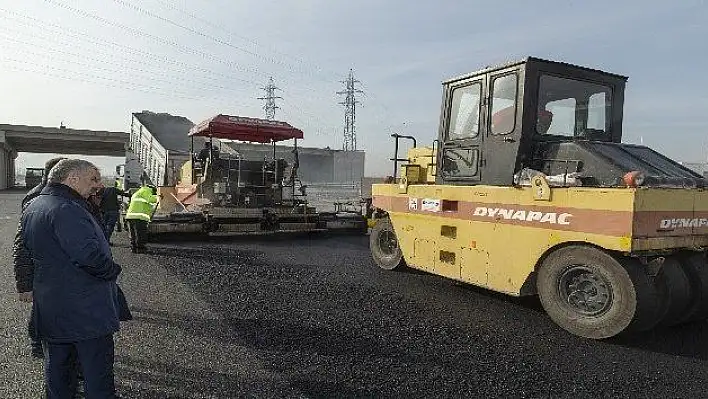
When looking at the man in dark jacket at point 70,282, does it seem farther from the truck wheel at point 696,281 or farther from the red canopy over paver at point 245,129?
the red canopy over paver at point 245,129

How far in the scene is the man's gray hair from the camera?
2.59m

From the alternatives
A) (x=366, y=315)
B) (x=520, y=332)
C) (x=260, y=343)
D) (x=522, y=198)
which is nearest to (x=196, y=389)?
(x=260, y=343)

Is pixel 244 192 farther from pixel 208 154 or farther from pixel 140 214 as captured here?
pixel 140 214

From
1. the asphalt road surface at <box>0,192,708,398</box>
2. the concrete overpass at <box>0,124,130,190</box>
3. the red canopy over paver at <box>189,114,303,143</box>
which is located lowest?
the asphalt road surface at <box>0,192,708,398</box>

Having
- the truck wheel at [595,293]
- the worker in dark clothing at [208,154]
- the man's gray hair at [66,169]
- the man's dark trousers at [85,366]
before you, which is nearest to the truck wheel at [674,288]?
the truck wheel at [595,293]

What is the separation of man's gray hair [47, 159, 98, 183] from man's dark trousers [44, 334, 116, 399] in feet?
2.83

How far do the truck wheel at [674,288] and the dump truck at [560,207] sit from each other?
1 centimetres

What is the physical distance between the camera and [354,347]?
158 inches

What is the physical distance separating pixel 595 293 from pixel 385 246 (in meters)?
3.29

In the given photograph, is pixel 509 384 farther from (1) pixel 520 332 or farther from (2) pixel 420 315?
(2) pixel 420 315

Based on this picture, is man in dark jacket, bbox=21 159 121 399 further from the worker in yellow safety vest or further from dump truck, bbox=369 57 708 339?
the worker in yellow safety vest

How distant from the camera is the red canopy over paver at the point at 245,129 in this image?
1070 centimetres

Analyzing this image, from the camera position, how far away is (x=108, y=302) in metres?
2.61

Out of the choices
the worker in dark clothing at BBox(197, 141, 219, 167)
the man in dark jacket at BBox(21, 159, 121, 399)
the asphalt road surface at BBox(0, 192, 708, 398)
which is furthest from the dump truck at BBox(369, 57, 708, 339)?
the worker in dark clothing at BBox(197, 141, 219, 167)
